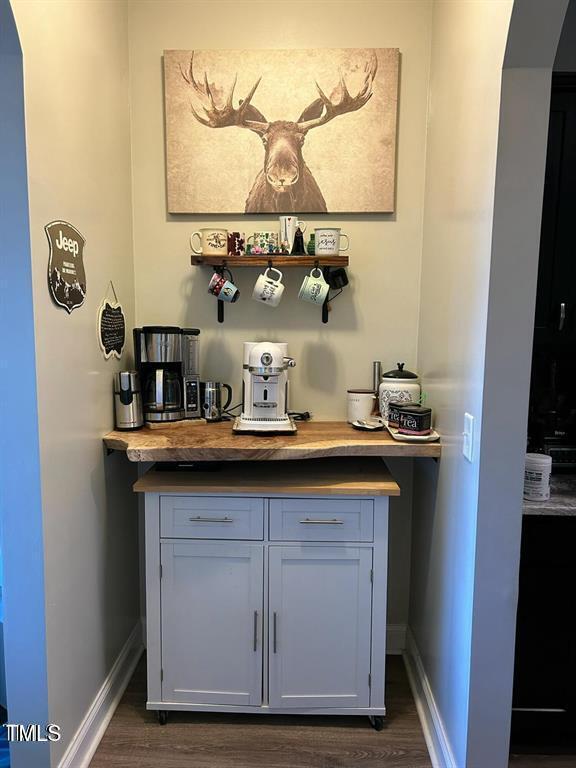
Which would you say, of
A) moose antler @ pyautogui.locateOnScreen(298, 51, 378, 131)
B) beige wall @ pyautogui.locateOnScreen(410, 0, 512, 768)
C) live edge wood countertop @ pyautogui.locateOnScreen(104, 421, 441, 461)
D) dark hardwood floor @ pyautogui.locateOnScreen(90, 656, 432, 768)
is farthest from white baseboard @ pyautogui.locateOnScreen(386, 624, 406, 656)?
moose antler @ pyautogui.locateOnScreen(298, 51, 378, 131)

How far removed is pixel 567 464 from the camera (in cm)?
212

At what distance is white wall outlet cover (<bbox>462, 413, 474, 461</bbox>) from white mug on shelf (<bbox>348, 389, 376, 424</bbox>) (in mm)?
685

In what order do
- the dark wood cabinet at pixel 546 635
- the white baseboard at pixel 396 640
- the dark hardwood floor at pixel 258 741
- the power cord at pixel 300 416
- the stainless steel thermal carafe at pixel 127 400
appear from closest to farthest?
the dark wood cabinet at pixel 546 635, the dark hardwood floor at pixel 258 741, the stainless steel thermal carafe at pixel 127 400, the power cord at pixel 300 416, the white baseboard at pixel 396 640

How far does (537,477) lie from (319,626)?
0.90m

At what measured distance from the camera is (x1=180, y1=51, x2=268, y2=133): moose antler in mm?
2230

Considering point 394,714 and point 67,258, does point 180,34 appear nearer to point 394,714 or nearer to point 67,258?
point 67,258

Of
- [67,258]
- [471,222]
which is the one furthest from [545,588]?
[67,258]

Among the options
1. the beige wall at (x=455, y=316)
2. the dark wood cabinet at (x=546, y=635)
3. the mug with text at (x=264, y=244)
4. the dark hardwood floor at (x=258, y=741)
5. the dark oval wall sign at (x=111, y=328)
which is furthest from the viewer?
the mug with text at (x=264, y=244)

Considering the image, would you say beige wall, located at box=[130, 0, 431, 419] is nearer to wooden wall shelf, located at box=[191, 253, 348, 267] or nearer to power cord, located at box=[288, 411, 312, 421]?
power cord, located at box=[288, 411, 312, 421]

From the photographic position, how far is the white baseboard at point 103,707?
5.68ft

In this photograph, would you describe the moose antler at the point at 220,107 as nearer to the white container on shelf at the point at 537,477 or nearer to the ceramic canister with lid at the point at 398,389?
the ceramic canister with lid at the point at 398,389

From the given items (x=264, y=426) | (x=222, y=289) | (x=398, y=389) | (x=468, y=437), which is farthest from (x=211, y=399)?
(x=468, y=437)

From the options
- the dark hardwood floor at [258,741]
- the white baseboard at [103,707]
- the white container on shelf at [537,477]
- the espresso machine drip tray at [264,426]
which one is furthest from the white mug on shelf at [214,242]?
the dark hardwood floor at [258,741]

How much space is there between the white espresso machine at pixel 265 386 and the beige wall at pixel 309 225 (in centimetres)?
28
